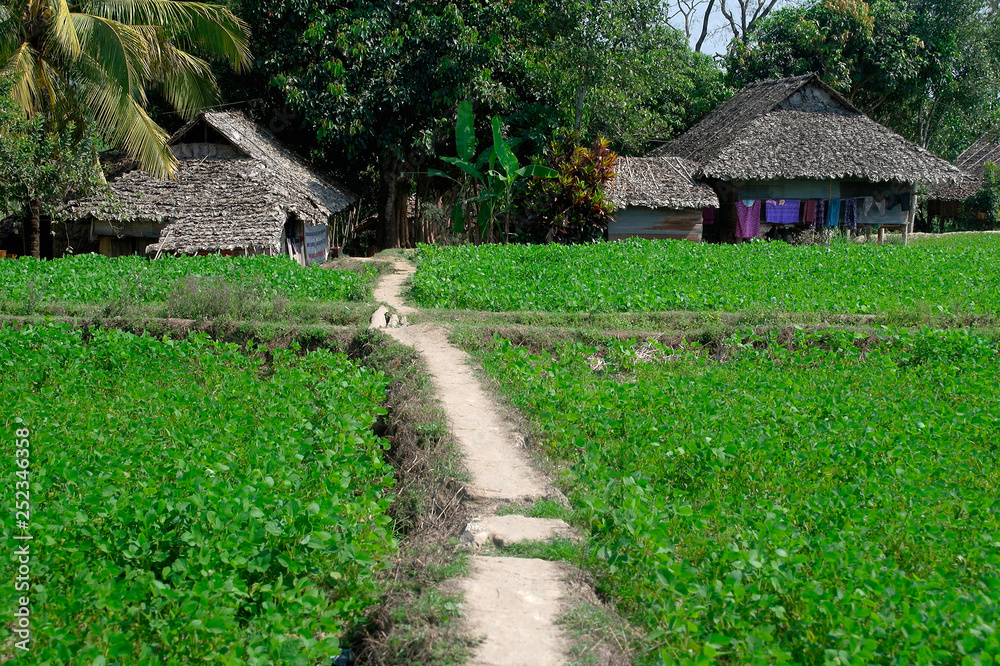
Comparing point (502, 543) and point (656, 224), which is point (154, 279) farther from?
point (656, 224)

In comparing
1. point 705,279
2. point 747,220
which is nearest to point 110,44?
point 705,279

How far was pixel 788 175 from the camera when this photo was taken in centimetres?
1870

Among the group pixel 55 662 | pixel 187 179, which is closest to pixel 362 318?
pixel 55 662

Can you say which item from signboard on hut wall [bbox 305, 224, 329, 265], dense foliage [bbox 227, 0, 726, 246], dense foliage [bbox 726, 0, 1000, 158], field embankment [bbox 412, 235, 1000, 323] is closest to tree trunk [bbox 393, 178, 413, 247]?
dense foliage [bbox 227, 0, 726, 246]

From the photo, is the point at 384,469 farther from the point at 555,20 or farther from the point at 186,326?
the point at 555,20

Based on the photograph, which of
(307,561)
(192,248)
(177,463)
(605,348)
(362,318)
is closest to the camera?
(307,561)

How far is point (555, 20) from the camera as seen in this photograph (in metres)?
17.7

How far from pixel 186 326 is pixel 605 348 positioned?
16.2 feet

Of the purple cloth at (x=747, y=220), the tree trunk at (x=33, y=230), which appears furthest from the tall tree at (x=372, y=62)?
the purple cloth at (x=747, y=220)

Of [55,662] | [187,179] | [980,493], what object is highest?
[187,179]

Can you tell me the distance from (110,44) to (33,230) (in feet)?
13.6

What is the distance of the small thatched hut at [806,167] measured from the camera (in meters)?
18.9

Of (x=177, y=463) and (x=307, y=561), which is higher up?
(x=177, y=463)

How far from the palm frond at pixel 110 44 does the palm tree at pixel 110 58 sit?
0.05 ft
